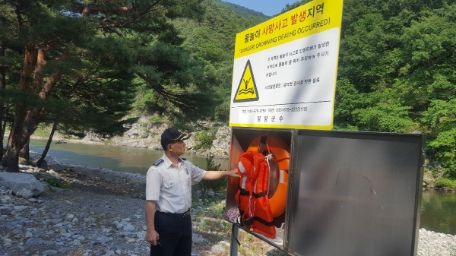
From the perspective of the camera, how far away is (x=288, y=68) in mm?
2756

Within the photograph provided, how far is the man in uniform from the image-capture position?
2910 millimetres

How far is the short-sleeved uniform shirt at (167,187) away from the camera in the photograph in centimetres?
293

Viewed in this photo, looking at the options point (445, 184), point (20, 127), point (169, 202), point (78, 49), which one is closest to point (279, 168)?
point (169, 202)

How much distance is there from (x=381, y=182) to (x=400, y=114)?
2758cm

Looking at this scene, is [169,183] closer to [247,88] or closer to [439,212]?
[247,88]

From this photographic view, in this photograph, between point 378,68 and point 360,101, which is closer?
point 360,101

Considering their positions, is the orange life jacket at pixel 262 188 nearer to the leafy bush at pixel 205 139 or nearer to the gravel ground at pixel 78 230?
the gravel ground at pixel 78 230

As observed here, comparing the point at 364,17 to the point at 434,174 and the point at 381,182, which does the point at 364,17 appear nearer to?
the point at 434,174

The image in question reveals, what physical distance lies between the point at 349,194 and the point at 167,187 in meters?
1.41

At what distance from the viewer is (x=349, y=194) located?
2148mm

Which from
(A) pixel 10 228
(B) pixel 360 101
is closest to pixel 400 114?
(B) pixel 360 101

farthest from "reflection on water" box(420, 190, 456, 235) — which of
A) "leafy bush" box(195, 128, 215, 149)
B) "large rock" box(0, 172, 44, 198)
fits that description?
"leafy bush" box(195, 128, 215, 149)

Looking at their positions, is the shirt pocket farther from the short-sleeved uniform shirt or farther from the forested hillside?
the forested hillside

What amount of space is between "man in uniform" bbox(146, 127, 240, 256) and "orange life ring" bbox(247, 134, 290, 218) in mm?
676
